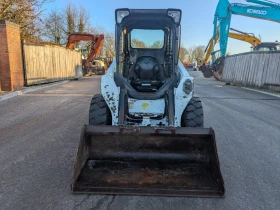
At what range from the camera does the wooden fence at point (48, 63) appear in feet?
42.3

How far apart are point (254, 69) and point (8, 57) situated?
43.0 ft

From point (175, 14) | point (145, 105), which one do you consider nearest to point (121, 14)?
point (175, 14)

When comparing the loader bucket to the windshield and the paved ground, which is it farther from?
the windshield

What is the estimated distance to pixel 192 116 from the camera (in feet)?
13.8

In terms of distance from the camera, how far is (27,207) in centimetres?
262

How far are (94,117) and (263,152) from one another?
2973 millimetres

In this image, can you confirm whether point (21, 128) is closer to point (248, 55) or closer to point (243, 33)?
point (248, 55)

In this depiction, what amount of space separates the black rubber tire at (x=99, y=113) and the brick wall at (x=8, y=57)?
825 cm

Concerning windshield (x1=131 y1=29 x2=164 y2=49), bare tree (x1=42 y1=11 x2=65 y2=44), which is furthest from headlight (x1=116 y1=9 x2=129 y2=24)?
bare tree (x1=42 y1=11 x2=65 y2=44)

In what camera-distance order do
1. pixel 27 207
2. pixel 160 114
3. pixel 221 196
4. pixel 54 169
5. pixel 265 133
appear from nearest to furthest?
pixel 27 207
pixel 221 196
pixel 54 169
pixel 160 114
pixel 265 133

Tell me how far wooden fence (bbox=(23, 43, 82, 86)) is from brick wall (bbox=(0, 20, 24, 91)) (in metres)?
1.08

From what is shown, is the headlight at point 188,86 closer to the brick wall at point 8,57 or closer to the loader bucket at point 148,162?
the loader bucket at point 148,162

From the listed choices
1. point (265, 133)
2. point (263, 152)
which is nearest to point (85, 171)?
point (263, 152)

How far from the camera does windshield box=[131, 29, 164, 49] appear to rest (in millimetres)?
5016
